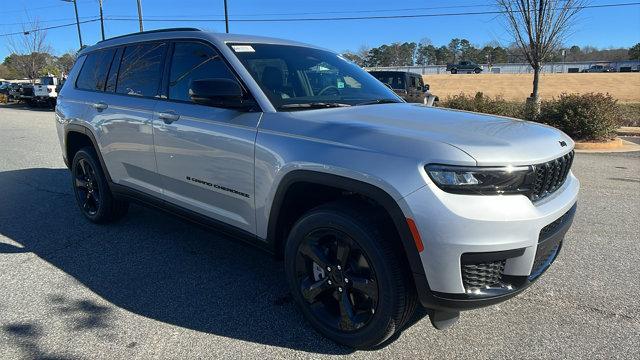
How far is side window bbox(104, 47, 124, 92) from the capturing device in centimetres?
456

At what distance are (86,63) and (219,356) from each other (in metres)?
3.82

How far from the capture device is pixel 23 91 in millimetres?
28656

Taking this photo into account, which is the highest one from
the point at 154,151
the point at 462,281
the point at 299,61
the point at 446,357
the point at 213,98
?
the point at 299,61

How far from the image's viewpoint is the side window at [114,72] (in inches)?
180

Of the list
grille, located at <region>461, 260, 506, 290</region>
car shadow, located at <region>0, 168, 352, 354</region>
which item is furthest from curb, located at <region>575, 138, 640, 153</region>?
grille, located at <region>461, 260, 506, 290</region>

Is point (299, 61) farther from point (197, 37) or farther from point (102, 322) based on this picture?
point (102, 322)

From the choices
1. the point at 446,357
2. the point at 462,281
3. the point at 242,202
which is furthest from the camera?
the point at 242,202

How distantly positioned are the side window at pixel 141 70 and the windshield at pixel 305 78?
89 cm

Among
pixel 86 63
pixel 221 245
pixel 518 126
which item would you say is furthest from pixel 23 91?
pixel 518 126

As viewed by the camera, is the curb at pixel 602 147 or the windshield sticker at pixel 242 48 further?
the curb at pixel 602 147

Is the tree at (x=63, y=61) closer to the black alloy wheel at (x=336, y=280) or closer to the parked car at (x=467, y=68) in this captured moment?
the parked car at (x=467, y=68)

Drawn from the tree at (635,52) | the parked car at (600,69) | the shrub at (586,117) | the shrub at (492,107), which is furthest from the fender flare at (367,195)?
the tree at (635,52)

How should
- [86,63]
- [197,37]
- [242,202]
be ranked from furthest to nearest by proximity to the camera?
[86,63]
[197,37]
[242,202]

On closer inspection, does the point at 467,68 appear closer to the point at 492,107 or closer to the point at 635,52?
the point at 635,52
